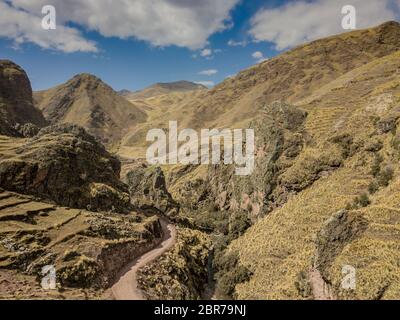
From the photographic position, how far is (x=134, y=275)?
48812 mm

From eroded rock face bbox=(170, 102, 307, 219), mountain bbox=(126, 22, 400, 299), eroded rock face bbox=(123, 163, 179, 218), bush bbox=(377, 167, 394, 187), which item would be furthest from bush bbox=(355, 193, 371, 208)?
eroded rock face bbox=(123, 163, 179, 218)

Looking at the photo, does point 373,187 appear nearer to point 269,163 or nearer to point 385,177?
point 385,177

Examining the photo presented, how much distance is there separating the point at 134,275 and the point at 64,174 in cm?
2700

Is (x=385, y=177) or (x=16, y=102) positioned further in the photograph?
(x=16, y=102)

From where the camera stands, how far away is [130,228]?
61.8 meters

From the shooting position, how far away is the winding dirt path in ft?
143

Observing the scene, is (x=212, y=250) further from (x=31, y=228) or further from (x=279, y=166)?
(x=31, y=228)

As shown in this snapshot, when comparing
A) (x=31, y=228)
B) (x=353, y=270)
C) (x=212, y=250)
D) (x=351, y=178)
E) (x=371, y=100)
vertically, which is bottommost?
(x=212, y=250)

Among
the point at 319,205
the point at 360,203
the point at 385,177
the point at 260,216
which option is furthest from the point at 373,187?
the point at 260,216

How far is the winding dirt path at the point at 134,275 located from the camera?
4347 centimetres

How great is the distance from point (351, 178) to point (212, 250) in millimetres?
32862

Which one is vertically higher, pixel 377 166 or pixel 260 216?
pixel 377 166

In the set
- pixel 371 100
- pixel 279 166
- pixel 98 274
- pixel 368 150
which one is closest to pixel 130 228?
pixel 98 274
